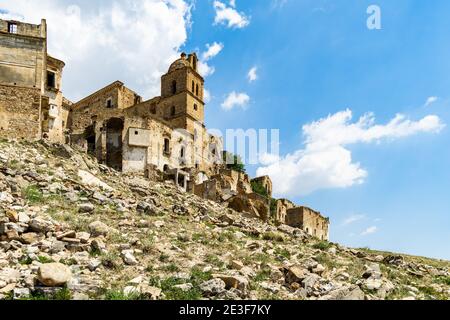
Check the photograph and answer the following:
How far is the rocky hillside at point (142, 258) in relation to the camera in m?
7.55

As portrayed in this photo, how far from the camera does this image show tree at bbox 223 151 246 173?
49406 mm

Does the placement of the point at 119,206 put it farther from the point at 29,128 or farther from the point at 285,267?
the point at 29,128

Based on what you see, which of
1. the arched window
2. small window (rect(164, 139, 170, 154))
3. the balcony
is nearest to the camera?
the balcony

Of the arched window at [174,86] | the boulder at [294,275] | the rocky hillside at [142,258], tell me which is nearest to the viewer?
the rocky hillside at [142,258]

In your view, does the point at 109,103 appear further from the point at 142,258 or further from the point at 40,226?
the point at 142,258

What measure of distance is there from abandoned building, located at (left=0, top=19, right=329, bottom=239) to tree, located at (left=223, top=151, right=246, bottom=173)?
11.8 feet

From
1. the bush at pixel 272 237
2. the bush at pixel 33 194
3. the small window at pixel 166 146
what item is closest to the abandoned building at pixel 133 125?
the small window at pixel 166 146

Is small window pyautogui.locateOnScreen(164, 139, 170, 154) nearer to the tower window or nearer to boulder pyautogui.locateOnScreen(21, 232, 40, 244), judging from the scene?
the tower window

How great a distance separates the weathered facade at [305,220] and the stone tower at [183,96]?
1213cm

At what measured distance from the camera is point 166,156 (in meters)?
32.9

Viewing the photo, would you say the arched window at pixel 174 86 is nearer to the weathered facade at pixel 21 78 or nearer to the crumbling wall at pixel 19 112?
the weathered facade at pixel 21 78

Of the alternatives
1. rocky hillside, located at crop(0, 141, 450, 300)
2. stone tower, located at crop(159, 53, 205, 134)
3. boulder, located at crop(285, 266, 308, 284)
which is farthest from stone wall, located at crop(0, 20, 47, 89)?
stone tower, located at crop(159, 53, 205, 134)

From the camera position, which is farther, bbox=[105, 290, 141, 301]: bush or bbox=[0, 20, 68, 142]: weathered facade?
bbox=[0, 20, 68, 142]: weathered facade

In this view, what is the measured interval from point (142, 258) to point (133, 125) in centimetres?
2238
